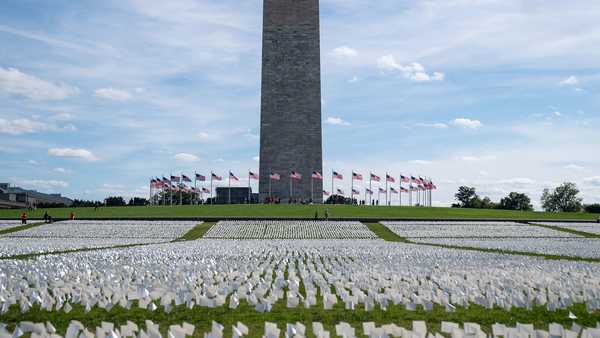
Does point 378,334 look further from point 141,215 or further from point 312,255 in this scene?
point 141,215

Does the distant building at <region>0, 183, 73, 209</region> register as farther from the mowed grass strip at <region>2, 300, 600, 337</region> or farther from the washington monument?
the mowed grass strip at <region>2, 300, 600, 337</region>

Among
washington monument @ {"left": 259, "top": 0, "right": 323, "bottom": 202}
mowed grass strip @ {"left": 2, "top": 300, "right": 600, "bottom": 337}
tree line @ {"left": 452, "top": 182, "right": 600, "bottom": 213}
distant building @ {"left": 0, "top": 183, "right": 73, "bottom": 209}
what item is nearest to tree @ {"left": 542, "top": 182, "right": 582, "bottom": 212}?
tree line @ {"left": 452, "top": 182, "right": 600, "bottom": 213}

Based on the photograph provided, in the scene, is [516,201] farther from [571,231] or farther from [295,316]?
[295,316]

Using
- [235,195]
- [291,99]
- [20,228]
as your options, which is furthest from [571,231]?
[235,195]

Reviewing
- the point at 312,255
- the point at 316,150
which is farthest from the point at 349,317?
the point at 316,150

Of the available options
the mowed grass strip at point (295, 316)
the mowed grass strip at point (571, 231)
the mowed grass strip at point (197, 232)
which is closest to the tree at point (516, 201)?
the mowed grass strip at point (571, 231)

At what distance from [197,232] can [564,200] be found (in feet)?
293

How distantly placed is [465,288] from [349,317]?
11.3ft

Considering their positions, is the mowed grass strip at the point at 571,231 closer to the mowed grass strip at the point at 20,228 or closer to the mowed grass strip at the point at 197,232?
the mowed grass strip at the point at 197,232

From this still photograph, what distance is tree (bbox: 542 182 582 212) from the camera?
372 feet

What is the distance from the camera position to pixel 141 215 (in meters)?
55.8

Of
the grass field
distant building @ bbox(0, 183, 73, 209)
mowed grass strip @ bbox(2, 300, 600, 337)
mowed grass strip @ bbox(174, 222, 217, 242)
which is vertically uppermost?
distant building @ bbox(0, 183, 73, 209)

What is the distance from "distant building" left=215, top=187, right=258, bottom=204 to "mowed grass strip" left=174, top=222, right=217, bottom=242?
34.2m

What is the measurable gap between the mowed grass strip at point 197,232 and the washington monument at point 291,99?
1161 inches
